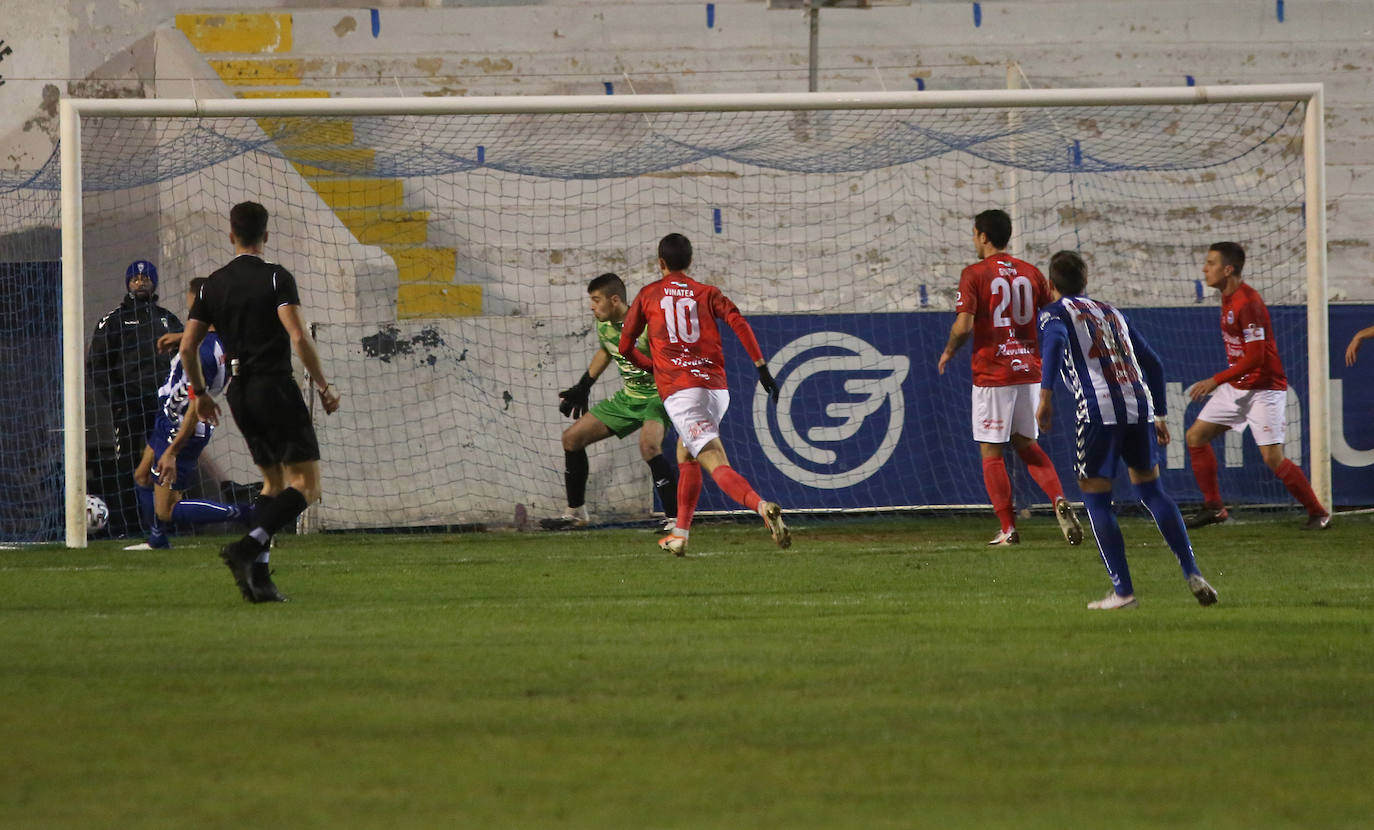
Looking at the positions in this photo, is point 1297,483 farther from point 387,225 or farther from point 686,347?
point 387,225

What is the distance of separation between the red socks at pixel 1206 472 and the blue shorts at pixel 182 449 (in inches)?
274

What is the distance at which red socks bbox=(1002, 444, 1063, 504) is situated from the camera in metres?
10.1

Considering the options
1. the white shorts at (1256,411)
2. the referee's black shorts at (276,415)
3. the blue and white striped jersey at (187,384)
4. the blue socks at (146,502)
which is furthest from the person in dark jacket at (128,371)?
the white shorts at (1256,411)

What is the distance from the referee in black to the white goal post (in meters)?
3.89

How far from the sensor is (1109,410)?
21.8ft

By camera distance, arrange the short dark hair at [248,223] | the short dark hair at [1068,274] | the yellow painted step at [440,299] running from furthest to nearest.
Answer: the yellow painted step at [440,299] → the short dark hair at [248,223] → the short dark hair at [1068,274]

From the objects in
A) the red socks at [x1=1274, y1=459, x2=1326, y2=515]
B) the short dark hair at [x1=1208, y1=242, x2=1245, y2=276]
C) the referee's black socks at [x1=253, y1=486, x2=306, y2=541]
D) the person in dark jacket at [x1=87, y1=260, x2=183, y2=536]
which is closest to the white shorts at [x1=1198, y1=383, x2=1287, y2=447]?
the red socks at [x1=1274, y1=459, x2=1326, y2=515]

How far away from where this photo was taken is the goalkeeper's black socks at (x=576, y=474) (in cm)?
1196

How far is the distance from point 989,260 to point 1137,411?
3.61m

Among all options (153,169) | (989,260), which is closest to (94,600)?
(989,260)

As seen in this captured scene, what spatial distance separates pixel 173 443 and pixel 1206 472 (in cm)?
721

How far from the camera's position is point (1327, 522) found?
11.4m

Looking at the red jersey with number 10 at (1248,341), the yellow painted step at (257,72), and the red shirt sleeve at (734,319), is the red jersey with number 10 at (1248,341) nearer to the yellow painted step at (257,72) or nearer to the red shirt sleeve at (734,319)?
the red shirt sleeve at (734,319)

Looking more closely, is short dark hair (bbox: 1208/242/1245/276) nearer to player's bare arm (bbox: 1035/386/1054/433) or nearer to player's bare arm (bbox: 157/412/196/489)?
player's bare arm (bbox: 1035/386/1054/433)
